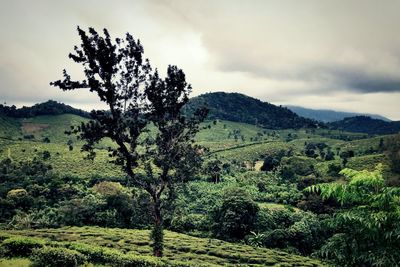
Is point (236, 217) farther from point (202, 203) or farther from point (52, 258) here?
point (52, 258)

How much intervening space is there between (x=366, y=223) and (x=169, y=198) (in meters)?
24.5

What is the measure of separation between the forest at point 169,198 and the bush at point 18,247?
7 centimetres

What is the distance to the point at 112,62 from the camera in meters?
30.4

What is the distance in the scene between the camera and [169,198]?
3541cm

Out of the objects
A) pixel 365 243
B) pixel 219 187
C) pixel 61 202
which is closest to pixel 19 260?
pixel 365 243

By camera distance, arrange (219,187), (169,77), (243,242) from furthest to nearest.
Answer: (219,187) < (243,242) < (169,77)

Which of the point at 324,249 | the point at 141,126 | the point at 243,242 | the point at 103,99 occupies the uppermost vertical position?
the point at 103,99

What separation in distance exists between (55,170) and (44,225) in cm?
6002

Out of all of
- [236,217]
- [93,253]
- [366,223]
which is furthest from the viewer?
[236,217]

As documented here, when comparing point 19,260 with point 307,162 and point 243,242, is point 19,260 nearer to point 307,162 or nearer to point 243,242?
point 243,242

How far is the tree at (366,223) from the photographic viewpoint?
12575 mm

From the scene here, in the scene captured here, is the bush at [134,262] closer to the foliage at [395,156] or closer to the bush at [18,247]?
the bush at [18,247]

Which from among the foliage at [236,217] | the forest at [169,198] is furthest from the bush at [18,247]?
the foliage at [236,217]

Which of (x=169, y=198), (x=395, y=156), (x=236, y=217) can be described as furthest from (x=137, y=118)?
(x=395, y=156)
